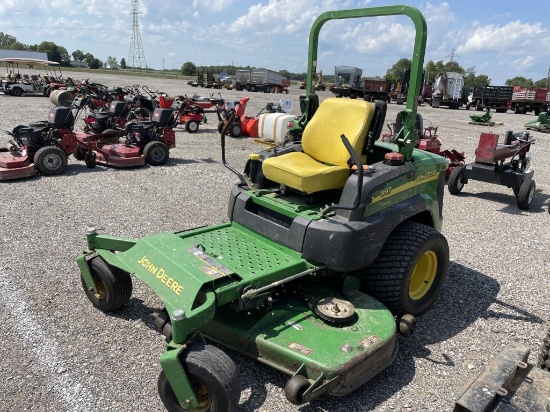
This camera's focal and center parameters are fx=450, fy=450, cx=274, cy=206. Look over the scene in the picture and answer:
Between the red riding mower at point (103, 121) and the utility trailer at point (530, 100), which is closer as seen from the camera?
the red riding mower at point (103, 121)

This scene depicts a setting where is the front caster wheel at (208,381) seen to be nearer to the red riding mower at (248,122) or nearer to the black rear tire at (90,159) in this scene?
the black rear tire at (90,159)

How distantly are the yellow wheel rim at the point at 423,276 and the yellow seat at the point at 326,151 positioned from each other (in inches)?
37.4

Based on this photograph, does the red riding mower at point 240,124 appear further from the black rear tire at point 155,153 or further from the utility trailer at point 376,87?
the utility trailer at point 376,87

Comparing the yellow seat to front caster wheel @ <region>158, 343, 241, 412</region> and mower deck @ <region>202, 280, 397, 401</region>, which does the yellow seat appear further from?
front caster wheel @ <region>158, 343, 241, 412</region>

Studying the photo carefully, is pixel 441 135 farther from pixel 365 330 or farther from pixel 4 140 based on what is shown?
pixel 365 330

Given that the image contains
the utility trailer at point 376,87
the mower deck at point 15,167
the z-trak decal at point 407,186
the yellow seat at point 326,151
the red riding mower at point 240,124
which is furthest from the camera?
the utility trailer at point 376,87

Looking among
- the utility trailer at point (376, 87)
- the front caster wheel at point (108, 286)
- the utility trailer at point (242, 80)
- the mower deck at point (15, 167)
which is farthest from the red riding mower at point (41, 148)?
the utility trailer at point (242, 80)

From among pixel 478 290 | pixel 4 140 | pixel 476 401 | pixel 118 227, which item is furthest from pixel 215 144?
pixel 476 401

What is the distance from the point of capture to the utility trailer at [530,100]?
2872 cm

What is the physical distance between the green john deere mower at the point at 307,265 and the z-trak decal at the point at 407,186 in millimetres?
16

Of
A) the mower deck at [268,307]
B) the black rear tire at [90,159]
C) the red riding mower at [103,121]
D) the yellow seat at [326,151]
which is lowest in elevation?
the black rear tire at [90,159]

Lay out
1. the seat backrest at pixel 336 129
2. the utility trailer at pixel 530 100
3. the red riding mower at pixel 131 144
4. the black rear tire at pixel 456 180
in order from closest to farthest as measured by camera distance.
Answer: the seat backrest at pixel 336 129 → the black rear tire at pixel 456 180 → the red riding mower at pixel 131 144 → the utility trailer at pixel 530 100

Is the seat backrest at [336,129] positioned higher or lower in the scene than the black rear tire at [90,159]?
higher

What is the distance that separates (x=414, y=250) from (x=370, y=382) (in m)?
1.02
